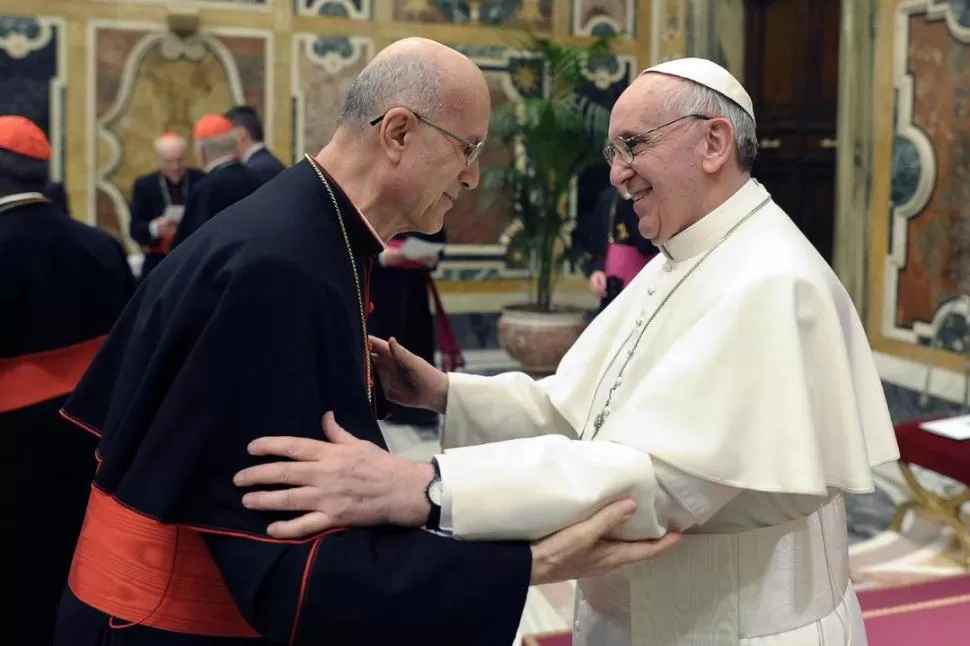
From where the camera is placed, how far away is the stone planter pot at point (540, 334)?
26.3 feet

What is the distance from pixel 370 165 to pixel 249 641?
80 centimetres

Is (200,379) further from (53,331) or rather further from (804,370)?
(53,331)

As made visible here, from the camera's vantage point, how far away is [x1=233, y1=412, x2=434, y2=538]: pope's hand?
1.45 m

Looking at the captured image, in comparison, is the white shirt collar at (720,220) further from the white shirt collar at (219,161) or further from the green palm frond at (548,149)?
the green palm frond at (548,149)

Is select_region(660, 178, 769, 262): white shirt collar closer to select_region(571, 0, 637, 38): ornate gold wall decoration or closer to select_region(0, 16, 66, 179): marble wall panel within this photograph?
select_region(0, 16, 66, 179): marble wall panel

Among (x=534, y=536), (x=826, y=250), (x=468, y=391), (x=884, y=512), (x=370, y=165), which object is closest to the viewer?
(x=534, y=536)

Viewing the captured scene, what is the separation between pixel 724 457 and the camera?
170 cm

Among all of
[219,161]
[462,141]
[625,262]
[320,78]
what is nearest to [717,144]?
[462,141]

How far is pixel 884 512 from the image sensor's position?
5199mm

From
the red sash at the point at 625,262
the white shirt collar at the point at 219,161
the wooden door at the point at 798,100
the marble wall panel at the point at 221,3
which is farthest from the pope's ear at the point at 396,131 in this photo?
the marble wall panel at the point at 221,3

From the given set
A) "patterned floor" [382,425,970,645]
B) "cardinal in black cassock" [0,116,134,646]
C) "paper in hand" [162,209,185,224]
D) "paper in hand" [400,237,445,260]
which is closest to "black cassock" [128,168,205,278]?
"paper in hand" [162,209,185,224]

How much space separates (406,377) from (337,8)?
287 inches

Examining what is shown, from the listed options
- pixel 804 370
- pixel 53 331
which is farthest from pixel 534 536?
pixel 53 331

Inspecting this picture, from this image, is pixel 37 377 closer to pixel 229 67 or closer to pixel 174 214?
pixel 174 214
